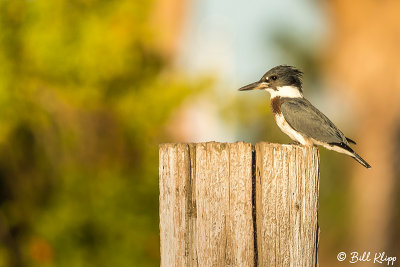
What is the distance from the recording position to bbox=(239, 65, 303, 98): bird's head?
6.47m

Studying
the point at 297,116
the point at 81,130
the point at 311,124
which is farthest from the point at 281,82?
the point at 81,130

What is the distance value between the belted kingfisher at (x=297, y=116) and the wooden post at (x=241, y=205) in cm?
268

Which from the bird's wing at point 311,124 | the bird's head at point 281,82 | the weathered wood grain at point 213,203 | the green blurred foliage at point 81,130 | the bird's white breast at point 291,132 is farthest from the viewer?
the green blurred foliage at point 81,130

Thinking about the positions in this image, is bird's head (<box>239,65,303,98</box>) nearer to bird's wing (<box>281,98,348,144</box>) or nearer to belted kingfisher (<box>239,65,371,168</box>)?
belted kingfisher (<box>239,65,371,168</box>)

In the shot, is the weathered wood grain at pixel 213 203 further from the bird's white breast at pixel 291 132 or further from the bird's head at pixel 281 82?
the bird's head at pixel 281 82

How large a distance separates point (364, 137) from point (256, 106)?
226cm

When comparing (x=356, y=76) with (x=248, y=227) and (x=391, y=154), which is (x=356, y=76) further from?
(x=248, y=227)

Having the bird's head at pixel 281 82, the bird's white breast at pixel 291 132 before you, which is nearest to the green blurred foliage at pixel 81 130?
the bird's head at pixel 281 82

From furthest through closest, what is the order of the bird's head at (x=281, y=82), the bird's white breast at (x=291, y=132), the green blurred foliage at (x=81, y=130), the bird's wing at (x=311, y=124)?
1. the green blurred foliage at (x=81, y=130)
2. the bird's head at (x=281, y=82)
3. the bird's white breast at (x=291, y=132)
4. the bird's wing at (x=311, y=124)

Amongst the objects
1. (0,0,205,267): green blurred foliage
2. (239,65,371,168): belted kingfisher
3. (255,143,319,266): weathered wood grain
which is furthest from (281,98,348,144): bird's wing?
(0,0,205,267): green blurred foliage

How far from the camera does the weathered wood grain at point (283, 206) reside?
3.17m

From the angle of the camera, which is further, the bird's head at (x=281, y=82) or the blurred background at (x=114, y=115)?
the blurred background at (x=114, y=115)

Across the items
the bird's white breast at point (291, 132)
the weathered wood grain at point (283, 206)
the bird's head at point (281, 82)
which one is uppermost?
the bird's head at point (281, 82)

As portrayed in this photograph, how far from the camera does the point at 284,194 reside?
3.19 meters
